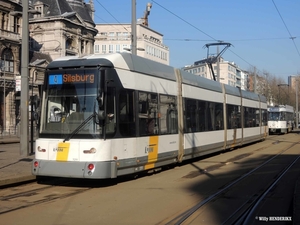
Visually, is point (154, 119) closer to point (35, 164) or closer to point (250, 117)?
point (35, 164)

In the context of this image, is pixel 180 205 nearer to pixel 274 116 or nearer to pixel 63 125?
pixel 63 125

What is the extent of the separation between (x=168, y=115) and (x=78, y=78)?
421 centimetres

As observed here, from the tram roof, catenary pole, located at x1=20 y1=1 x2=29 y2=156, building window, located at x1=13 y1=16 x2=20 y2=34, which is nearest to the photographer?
the tram roof

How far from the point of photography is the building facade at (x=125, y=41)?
335 feet

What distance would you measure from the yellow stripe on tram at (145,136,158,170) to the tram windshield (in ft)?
8.30

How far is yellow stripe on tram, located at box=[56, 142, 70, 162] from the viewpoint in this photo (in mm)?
10938

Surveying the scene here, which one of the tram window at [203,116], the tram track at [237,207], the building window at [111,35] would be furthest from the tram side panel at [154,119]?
the building window at [111,35]

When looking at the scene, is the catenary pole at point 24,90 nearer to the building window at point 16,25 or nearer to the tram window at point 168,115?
the tram window at point 168,115

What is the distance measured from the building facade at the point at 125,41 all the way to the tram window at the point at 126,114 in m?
87.4

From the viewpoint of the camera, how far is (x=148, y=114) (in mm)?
12977

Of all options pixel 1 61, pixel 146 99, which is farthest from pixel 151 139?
pixel 1 61

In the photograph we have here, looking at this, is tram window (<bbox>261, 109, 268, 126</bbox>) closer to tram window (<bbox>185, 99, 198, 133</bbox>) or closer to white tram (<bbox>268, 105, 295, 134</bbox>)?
white tram (<bbox>268, 105, 295, 134</bbox>)

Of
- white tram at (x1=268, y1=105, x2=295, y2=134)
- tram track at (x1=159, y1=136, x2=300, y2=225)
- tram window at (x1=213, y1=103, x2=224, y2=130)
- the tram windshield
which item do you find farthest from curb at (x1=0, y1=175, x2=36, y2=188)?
white tram at (x1=268, y1=105, x2=295, y2=134)

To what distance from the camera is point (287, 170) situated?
15.2 m
